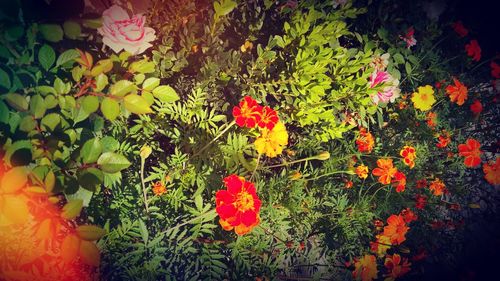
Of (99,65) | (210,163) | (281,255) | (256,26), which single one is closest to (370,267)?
(281,255)

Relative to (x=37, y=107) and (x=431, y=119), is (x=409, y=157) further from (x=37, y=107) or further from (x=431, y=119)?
(x=37, y=107)

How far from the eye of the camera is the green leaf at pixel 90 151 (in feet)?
1.86

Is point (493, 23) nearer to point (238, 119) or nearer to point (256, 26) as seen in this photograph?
point (256, 26)

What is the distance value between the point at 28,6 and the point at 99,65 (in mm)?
149

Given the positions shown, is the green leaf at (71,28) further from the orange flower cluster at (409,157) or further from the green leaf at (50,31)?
the orange flower cluster at (409,157)

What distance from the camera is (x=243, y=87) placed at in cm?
156

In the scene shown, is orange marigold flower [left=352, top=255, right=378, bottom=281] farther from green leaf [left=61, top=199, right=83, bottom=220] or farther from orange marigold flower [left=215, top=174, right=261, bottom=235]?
green leaf [left=61, top=199, right=83, bottom=220]

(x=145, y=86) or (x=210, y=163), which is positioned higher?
(x=145, y=86)

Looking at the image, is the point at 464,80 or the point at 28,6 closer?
the point at 28,6

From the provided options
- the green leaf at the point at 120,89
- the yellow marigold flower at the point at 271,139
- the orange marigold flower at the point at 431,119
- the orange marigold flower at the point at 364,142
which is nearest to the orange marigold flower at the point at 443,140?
the orange marigold flower at the point at 431,119

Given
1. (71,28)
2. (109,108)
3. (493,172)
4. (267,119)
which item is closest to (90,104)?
(109,108)

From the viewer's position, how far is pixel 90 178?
0.56 m

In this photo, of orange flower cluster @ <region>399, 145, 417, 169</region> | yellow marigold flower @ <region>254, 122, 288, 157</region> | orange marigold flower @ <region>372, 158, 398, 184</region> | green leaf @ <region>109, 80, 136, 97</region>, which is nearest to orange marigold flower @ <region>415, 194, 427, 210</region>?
orange flower cluster @ <region>399, 145, 417, 169</region>

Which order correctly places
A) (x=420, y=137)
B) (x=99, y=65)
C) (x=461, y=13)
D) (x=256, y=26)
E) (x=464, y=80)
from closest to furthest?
1. (x=99, y=65)
2. (x=256, y=26)
3. (x=420, y=137)
4. (x=464, y=80)
5. (x=461, y=13)
